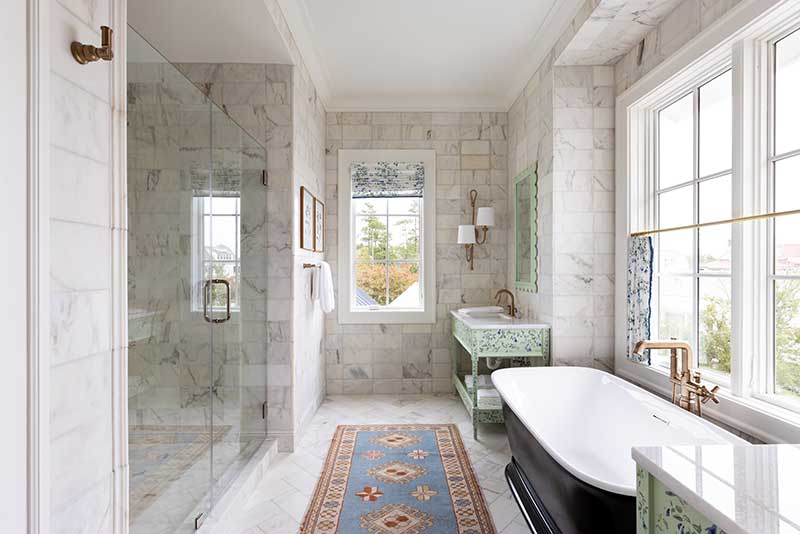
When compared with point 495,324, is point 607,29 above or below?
above

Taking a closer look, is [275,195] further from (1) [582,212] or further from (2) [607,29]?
(2) [607,29]

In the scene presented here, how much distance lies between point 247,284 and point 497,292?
2.23 metres

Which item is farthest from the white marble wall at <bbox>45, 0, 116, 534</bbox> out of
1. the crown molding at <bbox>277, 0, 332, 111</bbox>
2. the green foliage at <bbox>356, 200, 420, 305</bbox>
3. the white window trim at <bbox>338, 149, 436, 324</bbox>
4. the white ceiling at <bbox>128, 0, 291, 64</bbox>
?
the green foliage at <bbox>356, 200, 420, 305</bbox>

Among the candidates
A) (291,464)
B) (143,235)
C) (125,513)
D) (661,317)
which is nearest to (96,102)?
(143,235)

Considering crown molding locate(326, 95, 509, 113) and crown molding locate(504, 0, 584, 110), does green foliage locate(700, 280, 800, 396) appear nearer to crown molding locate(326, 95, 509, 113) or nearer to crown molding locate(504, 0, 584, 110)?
crown molding locate(504, 0, 584, 110)

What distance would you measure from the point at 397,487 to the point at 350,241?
227 centimetres

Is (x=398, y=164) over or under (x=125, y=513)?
A: over

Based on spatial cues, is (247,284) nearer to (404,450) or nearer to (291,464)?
(291,464)

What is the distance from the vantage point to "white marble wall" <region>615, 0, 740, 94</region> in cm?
198

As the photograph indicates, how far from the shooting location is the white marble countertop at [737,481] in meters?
0.72

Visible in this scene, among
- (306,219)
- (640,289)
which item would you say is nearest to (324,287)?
(306,219)

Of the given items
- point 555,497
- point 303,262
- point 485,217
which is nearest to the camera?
point 555,497

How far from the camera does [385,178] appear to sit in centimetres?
411

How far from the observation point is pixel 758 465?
2.98ft
